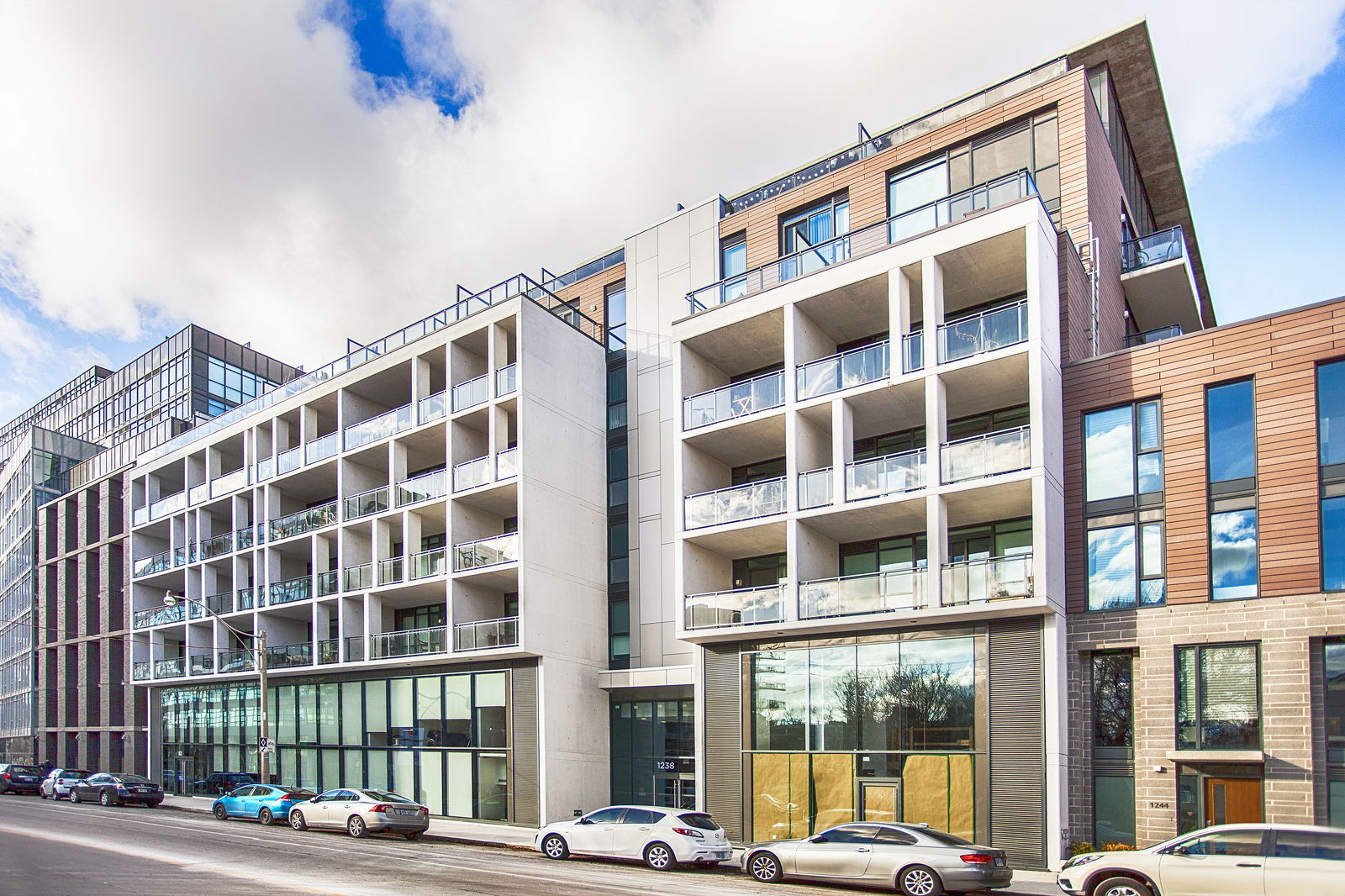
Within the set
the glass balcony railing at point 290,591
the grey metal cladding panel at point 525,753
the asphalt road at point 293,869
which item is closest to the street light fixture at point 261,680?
the glass balcony railing at point 290,591

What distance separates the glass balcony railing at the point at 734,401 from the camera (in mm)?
28109

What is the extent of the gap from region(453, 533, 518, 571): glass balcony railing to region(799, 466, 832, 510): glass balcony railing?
10.1m

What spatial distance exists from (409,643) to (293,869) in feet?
51.5

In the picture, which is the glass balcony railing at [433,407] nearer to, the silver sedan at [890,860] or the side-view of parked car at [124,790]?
the side-view of parked car at [124,790]

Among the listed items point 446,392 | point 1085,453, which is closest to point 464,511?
point 446,392

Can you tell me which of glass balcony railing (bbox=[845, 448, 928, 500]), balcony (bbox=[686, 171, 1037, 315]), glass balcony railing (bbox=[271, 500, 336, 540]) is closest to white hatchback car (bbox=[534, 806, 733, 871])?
glass balcony railing (bbox=[845, 448, 928, 500])

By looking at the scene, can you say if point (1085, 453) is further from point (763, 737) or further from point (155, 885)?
point (155, 885)

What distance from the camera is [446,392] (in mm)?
35156

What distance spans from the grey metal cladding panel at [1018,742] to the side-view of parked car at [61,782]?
37407mm

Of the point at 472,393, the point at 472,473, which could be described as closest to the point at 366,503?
the point at 472,473

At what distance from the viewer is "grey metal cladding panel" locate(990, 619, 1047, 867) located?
22.0m

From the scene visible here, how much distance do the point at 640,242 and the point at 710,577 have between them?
12823 mm

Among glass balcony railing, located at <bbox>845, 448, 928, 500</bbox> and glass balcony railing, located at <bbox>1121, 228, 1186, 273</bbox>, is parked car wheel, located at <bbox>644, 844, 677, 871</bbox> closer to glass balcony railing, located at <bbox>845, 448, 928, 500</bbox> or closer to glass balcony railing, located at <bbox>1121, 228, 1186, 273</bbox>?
glass balcony railing, located at <bbox>845, 448, 928, 500</bbox>

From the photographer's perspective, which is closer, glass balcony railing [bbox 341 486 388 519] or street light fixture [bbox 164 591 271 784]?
street light fixture [bbox 164 591 271 784]
